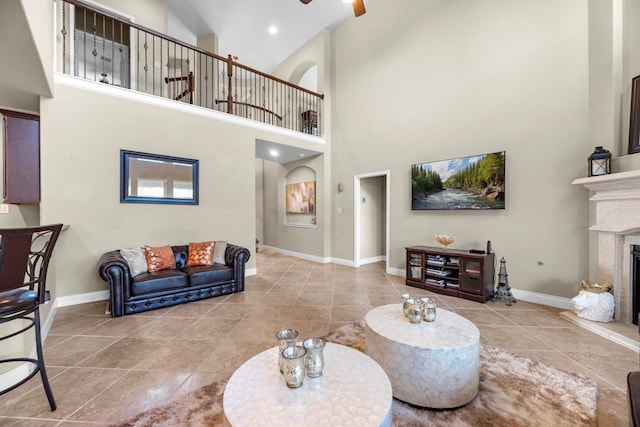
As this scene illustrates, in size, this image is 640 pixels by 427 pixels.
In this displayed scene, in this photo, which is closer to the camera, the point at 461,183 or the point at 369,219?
the point at 461,183

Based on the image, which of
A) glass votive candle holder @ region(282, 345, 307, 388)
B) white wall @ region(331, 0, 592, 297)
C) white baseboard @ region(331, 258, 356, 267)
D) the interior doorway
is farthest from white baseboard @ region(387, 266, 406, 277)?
glass votive candle holder @ region(282, 345, 307, 388)

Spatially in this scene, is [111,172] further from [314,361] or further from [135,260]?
[314,361]

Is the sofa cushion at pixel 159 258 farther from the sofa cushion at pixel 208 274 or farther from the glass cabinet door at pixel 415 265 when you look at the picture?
the glass cabinet door at pixel 415 265

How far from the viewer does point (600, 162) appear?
112 inches

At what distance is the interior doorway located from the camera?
5.84 metres

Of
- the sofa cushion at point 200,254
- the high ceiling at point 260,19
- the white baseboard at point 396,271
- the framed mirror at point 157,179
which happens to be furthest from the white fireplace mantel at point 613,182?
the framed mirror at point 157,179

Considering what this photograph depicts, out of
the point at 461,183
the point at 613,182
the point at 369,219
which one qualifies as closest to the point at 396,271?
the point at 369,219

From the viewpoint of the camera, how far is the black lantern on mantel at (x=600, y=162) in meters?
2.82

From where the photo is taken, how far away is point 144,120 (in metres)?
3.93

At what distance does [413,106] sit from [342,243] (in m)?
3.27

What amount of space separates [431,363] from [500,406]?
57 centimetres

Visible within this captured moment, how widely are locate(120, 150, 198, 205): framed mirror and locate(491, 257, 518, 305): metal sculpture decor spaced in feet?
15.9

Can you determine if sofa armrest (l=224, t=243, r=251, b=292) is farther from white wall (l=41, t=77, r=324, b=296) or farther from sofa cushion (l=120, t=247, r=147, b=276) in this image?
sofa cushion (l=120, t=247, r=147, b=276)

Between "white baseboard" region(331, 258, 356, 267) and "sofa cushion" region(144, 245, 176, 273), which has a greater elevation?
"sofa cushion" region(144, 245, 176, 273)
